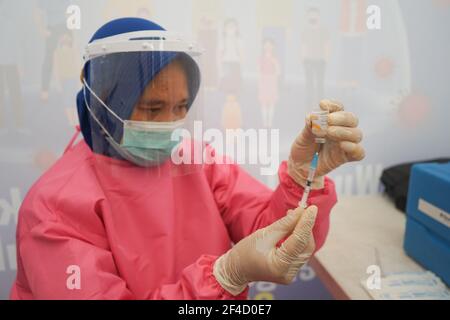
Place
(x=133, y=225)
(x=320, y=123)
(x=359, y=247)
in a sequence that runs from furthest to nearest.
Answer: (x=359, y=247)
(x=133, y=225)
(x=320, y=123)

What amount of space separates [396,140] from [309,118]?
100 cm

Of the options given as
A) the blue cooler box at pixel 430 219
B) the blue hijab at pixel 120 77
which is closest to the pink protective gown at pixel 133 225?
the blue hijab at pixel 120 77

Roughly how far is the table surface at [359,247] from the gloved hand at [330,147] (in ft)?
1.12

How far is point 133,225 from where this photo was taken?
97cm

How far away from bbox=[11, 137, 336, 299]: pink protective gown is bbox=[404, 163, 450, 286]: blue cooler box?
34 centimetres

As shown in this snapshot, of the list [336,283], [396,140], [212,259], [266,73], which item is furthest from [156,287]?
[396,140]

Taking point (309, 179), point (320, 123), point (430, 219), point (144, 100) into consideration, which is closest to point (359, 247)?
point (430, 219)

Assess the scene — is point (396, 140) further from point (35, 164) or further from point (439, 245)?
point (35, 164)

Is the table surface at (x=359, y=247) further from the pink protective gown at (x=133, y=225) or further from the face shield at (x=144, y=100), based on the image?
the face shield at (x=144, y=100)

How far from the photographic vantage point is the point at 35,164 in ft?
4.39

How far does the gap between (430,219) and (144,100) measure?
0.90m

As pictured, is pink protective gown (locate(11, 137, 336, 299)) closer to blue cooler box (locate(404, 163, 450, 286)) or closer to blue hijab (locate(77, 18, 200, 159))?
blue hijab (locate(77, 18, 200, 159))

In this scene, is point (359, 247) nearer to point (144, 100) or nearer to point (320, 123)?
point (320, 123)
